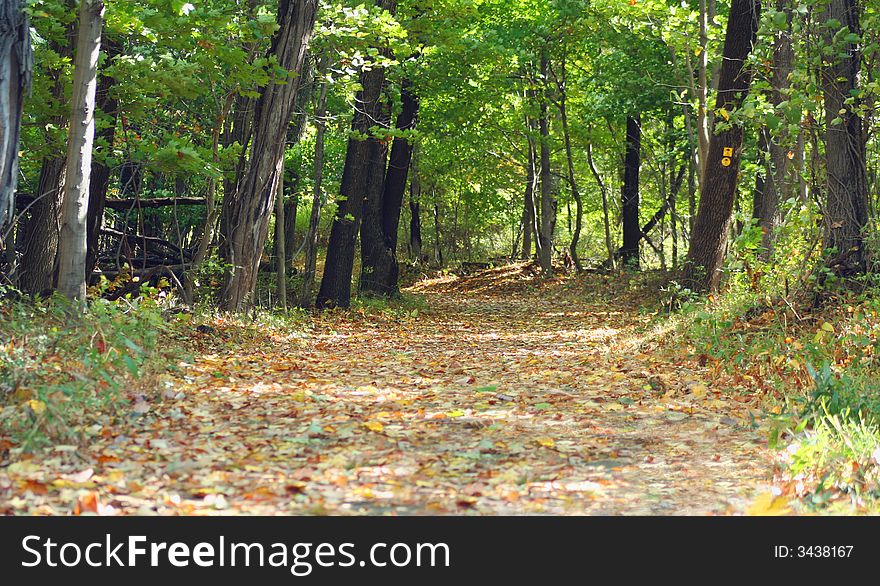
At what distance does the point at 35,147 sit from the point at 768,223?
399 inches

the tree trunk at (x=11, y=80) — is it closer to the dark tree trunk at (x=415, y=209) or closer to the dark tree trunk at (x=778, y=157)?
the dark tree trunk at (x=778, y=157)

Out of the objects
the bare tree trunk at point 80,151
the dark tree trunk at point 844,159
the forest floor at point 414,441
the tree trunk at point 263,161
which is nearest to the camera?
the forest floor at point 414,441

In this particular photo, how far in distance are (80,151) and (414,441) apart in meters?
4.04

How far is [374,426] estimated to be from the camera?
232 inches

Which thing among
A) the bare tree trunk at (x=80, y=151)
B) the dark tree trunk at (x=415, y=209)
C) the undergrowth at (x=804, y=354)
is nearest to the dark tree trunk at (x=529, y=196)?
the dark tree trunk at (x=415, y=209)

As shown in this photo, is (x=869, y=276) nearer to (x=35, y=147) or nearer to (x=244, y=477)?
(x=244, y=477)

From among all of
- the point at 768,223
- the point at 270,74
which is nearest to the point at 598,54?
the point at 768,223

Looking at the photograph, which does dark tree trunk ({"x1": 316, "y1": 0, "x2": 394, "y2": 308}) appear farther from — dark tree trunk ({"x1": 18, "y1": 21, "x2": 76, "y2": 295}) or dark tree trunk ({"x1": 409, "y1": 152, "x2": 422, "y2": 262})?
dark tree trunk ({"x1": 409, "y1": 152, "x2": 422, "y2": 262})

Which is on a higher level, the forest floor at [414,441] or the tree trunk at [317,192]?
the tree trunk at [317,192]

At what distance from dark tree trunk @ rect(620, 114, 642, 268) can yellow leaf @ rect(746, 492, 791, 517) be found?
19115mm

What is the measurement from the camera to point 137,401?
5.99m

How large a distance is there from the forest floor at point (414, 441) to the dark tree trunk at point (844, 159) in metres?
→ 1.97

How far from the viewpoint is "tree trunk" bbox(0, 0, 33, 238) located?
19.3 ft

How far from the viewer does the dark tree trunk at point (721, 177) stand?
12.1 metres
